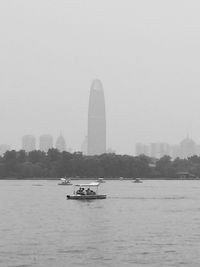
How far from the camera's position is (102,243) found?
186 feet

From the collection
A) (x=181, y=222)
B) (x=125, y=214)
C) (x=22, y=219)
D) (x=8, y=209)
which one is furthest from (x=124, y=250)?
(x=8, y=209)

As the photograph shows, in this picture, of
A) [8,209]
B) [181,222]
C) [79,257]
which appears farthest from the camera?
[8,209]

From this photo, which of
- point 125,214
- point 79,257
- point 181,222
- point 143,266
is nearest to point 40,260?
point 79,257

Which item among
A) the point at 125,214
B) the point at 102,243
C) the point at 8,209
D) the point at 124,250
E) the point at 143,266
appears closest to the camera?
the point at 143,266

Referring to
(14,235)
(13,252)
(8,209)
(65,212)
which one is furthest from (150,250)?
(8,209)

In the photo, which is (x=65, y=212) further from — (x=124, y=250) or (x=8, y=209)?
(x=124, y=250)

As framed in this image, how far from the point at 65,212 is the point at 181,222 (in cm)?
1941

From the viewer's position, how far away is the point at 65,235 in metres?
61.7

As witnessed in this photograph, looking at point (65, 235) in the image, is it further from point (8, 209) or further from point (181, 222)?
point (8, 209)

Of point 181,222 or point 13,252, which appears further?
point 181,222

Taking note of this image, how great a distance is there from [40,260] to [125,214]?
127ft

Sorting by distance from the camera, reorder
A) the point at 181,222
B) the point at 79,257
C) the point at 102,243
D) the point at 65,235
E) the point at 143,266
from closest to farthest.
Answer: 1. the point at 143,266
2. the point at 79,257
3. the point at 102,243
4. the point at 65,235
5. the point at 181,222

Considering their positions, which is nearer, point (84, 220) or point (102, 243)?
point (102, 243)

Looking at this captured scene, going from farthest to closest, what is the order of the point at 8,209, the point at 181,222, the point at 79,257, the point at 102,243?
the point at 8,209, the point at 181,222, the point at 102,243, the point at 79,257
